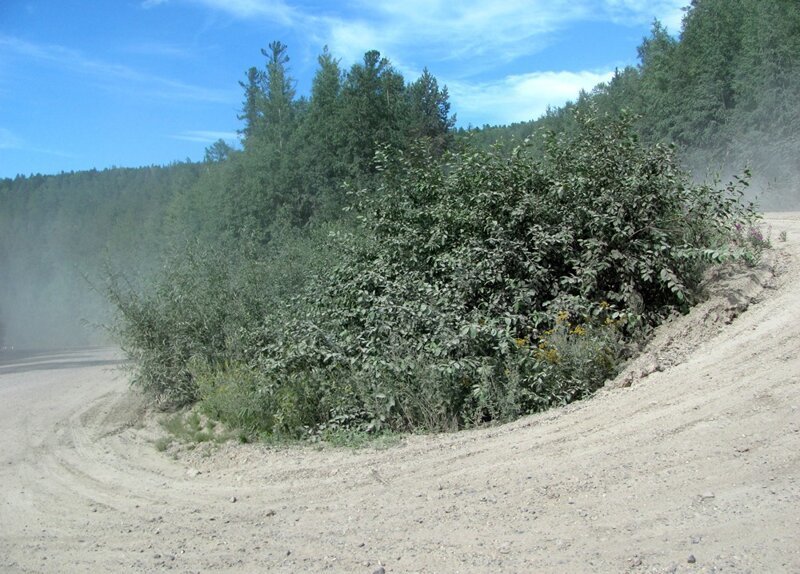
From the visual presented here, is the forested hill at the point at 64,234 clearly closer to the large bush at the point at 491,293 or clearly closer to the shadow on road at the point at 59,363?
the shadow on road at the point at 59,363

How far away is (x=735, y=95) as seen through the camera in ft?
112

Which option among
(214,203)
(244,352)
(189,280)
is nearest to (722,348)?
(244,352)

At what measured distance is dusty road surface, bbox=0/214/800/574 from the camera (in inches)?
168

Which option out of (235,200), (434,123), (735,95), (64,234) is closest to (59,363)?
(235,200)

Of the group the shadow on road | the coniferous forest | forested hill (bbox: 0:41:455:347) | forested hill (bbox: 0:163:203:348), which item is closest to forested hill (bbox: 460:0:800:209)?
forested hill (bbox: 0:41:455:347)

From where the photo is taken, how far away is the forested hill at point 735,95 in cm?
3098

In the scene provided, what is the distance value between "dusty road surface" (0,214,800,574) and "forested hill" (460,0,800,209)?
23.4 m

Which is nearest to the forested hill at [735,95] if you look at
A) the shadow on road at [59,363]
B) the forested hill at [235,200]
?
the forested hill at [235,200]

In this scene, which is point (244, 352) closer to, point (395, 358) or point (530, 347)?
point (395, 358)

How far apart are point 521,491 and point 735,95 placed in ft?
113

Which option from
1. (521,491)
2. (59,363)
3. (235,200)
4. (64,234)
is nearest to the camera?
(521,491)

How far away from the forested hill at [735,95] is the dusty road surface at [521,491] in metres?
23.4

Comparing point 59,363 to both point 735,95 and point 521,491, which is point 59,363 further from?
point 735,95

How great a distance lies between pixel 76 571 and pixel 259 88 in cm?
5670
